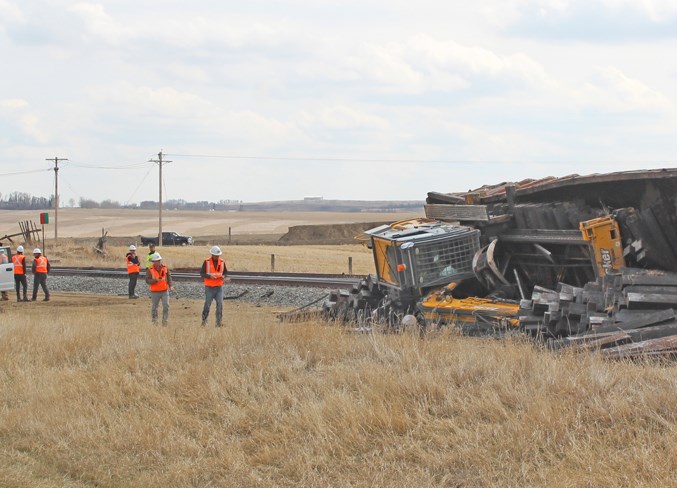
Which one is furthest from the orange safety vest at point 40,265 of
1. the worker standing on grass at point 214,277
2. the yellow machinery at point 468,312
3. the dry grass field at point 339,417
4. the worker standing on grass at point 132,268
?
the dry grass field at point 339,417

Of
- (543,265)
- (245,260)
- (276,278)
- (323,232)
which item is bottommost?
(245,260)

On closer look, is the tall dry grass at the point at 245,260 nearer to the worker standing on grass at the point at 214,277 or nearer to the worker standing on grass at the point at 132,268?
the worker standing on grass at the point at 132,268

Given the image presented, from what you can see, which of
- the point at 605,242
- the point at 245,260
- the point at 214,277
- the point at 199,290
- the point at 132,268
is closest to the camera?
the point at 605,242

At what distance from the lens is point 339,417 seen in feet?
26.8

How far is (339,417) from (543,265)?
8369 mm

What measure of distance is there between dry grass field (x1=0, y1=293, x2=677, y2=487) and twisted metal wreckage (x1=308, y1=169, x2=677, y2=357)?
1935 mm

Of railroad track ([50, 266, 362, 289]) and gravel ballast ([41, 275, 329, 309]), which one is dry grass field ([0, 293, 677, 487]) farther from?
railroad track ([50, 266, 362, 289])

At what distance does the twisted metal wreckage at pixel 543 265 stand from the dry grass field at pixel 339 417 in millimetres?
1935

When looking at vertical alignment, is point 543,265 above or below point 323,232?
above

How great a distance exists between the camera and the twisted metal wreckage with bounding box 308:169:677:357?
37.6 ft

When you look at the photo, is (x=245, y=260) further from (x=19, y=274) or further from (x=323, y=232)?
(x=323, y=232)

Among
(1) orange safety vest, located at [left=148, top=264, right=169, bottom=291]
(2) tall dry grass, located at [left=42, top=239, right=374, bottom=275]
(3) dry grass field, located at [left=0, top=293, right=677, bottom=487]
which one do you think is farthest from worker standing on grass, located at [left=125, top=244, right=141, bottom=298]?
(3) dry grass field, located at [left=0, top=293, right=677, bottom=487]

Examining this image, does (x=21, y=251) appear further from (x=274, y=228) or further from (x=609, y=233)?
(x=274, y=228)

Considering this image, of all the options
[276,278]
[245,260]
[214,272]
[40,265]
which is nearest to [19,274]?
[40,265]
